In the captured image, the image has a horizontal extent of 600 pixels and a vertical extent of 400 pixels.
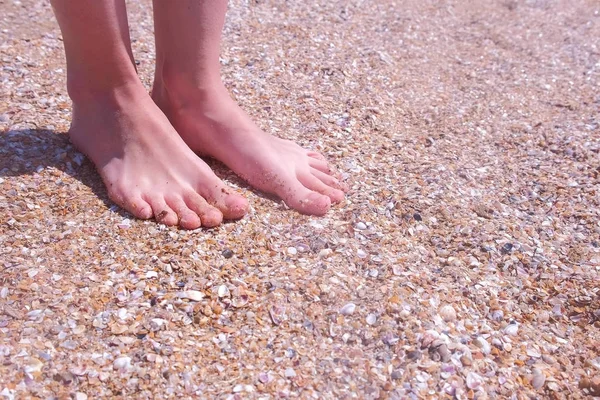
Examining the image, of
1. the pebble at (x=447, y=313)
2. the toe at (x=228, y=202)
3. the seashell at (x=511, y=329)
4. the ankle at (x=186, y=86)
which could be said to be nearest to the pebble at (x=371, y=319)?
the pebble at (x=447, y=313)

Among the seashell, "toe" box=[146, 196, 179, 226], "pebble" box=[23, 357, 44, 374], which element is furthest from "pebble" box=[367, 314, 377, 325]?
"pebble" box=[23, 357, 44, 374]

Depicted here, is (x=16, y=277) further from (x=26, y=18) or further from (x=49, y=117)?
(x=26, y=18)

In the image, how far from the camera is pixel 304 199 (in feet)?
5.67

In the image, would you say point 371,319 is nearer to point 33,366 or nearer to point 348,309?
point 348,309

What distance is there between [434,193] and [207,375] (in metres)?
1.01

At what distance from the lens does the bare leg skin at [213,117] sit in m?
1.70

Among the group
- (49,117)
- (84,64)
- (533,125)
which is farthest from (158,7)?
(533,125)

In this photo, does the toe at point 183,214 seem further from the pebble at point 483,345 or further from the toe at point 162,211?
the pebble at point 483,345

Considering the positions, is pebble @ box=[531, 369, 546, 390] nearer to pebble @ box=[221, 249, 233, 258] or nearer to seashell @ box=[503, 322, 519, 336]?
seashell @ box=[503, 322, 519, 336]

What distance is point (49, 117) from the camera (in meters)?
2.05

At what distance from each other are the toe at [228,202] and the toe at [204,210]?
0.02 meters

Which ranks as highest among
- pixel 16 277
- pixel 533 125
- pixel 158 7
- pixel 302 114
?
pixel 158 7

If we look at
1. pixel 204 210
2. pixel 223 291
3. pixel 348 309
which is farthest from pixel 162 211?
pixel 348 309

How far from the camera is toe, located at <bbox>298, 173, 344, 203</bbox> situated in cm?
179
